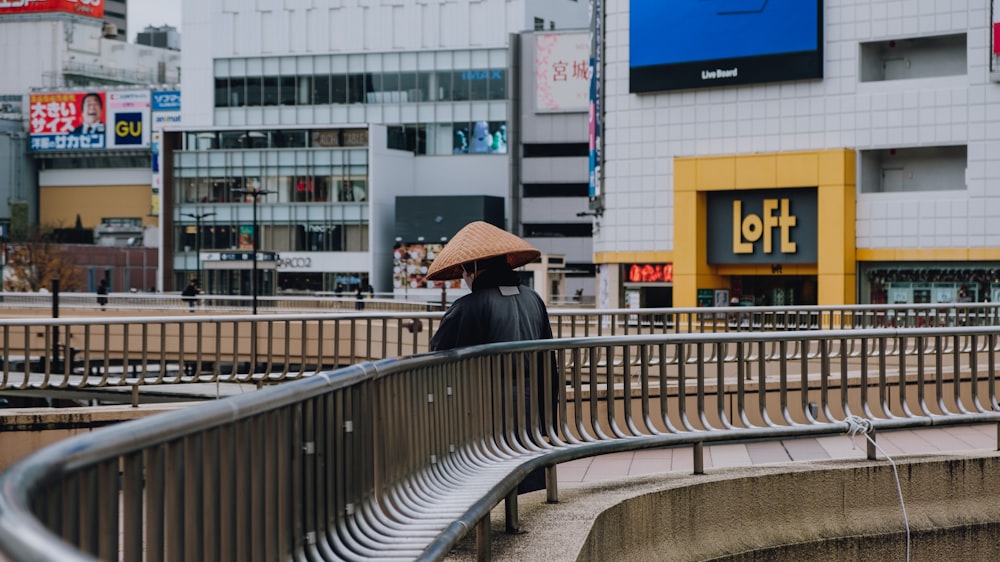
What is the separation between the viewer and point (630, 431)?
893 cm

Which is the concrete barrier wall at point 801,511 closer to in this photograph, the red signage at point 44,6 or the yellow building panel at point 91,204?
the yellow building panel at point 91,204

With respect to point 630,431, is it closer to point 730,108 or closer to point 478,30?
point 730,108

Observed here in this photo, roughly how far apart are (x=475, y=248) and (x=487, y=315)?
1.34 feet

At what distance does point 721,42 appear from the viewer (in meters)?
48.5

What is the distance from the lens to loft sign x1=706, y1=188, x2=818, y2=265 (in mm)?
46875

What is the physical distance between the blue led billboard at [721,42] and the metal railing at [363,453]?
37706 millimetres

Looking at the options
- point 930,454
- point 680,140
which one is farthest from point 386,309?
point 930,454

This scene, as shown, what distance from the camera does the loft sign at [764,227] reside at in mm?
46875

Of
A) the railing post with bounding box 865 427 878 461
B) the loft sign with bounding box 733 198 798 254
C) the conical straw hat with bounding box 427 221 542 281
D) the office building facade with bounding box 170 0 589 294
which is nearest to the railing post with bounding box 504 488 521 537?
the conical straw hat with bounding box 427 221 542 281

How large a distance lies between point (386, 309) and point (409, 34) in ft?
188

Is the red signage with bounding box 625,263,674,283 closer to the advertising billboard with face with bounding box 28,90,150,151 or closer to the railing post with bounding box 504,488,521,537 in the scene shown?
the railing post with bounding box 504,488,521,537

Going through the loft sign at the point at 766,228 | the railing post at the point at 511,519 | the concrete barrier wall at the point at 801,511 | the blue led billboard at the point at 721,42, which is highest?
the blue led billboard at the point at 721,42

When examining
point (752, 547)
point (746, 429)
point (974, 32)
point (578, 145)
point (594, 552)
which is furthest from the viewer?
point (578, 145)

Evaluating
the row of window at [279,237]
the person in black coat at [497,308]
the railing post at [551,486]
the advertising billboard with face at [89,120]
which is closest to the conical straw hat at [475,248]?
the person in black coat at [497,308]
